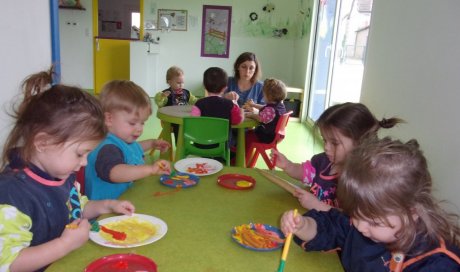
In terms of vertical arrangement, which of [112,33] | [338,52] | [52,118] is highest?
[112,33]

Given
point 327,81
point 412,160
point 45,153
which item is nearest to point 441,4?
point 412,160

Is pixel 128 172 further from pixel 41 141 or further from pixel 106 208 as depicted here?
pixel 41 141

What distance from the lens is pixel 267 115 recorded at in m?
2.81

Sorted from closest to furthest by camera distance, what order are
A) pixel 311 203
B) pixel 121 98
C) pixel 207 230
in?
pixel 207 230
pixel 311 203
pixel 121 98

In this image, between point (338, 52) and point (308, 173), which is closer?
point (308, 173)

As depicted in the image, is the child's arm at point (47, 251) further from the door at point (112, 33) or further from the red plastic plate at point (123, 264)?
the door at point (112, 33)

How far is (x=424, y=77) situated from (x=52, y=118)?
1.70 meters

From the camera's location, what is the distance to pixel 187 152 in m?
2.62

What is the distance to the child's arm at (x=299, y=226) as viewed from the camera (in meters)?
0.85

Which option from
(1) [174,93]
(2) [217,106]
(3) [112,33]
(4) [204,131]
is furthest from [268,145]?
(3) [112,33]

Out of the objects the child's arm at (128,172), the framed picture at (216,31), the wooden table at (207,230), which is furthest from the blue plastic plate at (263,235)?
the framed picture at (216,31)

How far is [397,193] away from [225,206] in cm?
51

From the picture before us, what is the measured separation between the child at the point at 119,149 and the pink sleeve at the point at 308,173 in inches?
→ 21.5

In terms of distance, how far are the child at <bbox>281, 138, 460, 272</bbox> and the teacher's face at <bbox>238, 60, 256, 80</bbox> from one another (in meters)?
2.66
